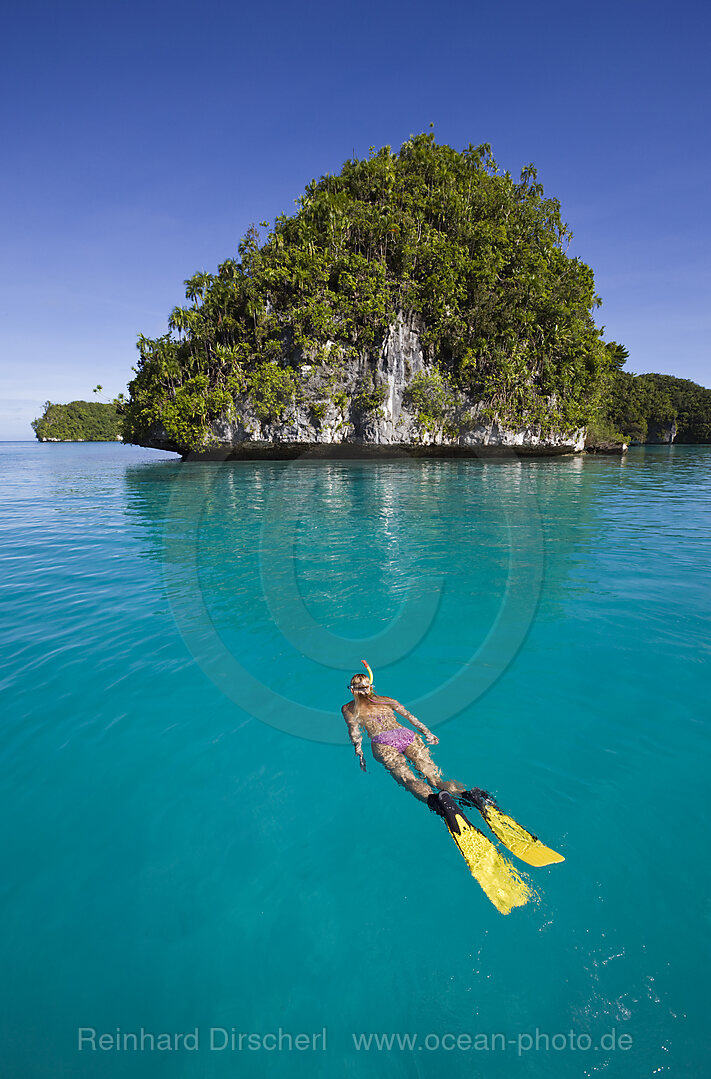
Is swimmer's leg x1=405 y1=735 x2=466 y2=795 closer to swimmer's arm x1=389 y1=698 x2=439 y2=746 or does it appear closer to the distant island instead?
swimmer's arm x1=389 y1=698 x2=439 y2=746

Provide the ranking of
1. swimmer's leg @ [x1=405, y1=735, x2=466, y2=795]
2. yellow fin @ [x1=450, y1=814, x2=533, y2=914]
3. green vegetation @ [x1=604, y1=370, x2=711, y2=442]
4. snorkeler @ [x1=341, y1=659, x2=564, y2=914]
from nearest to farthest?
1. yellow fin @ [x1=450, y1=814, x2=533, y2=914]
2. snorkeler @ [x1=341, y1=659, x2=564, y2=914]
3. swimmer's leg @ [x1=405, y1=735, x2=466, y2=795]
4. green vegetation @ [x1=604, y1=370, x2=711, y2=442]

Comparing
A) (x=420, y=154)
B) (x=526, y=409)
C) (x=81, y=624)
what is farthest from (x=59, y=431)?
(x=81, y=624)

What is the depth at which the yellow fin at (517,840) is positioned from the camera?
373cm

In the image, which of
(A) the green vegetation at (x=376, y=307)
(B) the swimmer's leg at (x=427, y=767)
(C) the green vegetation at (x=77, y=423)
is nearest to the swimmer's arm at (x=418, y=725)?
(B) the swimmer's leg at (x=427, y=767)

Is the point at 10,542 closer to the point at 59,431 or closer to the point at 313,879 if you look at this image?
the point at 313,879

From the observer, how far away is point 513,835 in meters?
3.89

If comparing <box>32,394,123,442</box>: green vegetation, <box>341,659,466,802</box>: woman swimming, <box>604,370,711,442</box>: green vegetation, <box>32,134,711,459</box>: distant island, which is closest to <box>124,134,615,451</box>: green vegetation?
<box>32,134,711,459</box>: distant island

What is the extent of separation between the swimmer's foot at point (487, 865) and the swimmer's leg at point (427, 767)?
36 centimetres

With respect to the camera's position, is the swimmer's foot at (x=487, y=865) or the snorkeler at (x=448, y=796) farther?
the snorkeler at (x=448, y=796)

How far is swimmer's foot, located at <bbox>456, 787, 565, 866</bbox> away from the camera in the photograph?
3.74 m

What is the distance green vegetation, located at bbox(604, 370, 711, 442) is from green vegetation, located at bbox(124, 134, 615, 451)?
200ft

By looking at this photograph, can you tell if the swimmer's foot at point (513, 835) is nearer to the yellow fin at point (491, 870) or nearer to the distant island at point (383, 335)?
the yellow fin at point (491, 870)

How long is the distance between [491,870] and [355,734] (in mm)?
2014

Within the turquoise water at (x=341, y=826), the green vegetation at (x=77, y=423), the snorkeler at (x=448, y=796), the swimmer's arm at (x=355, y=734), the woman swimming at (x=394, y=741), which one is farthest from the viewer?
the green vegetation at (x=77, y=423)
